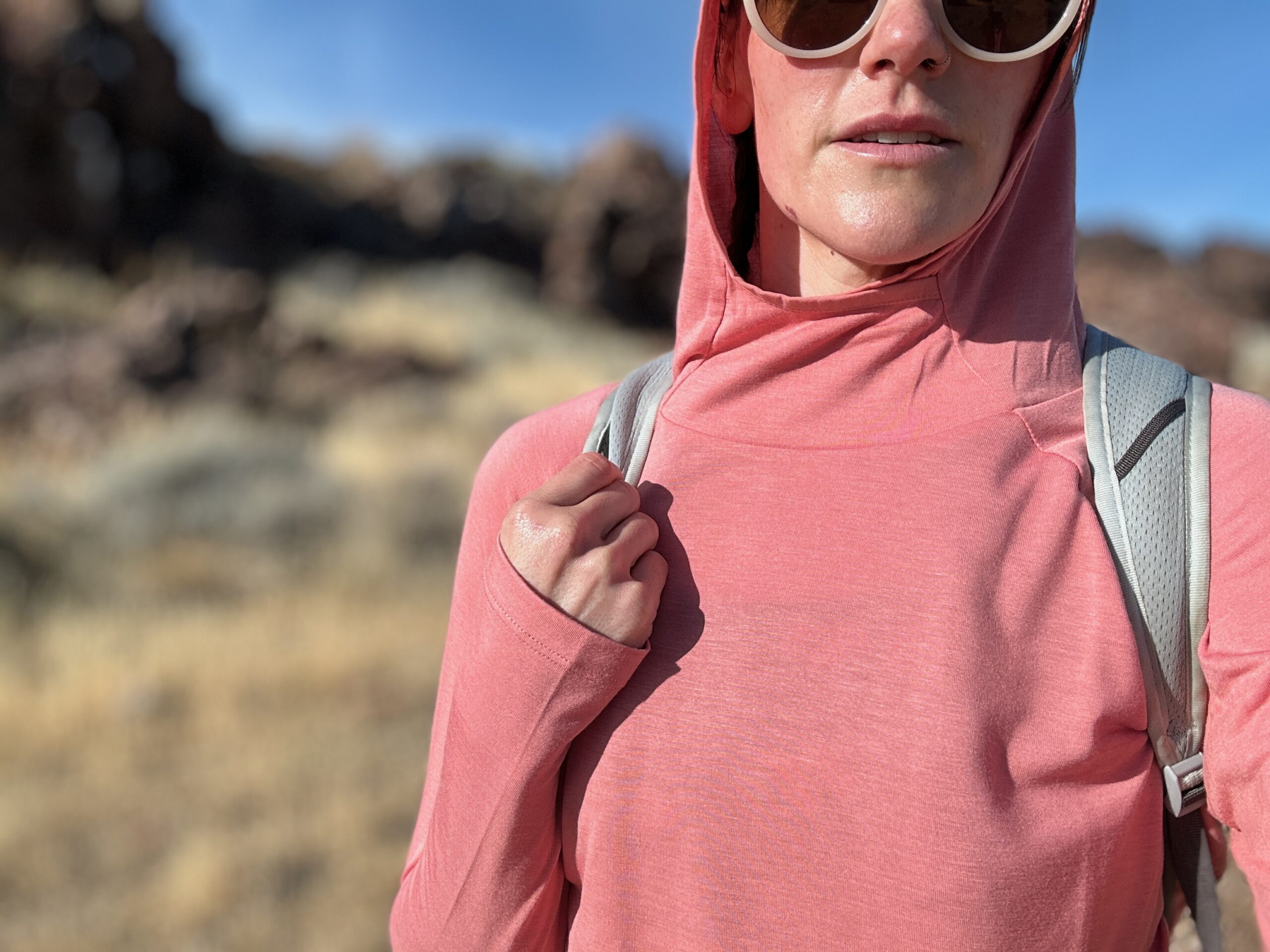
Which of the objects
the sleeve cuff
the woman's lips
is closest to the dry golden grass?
the sleeve cuff

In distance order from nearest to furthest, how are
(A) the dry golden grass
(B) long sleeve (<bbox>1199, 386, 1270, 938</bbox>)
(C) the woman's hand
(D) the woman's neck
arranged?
(B) long sleeve (<bbox>1199, 386, 1270, 938</bbox>), (C) the woman's hand, (D) the woman's neck, (A) the dry golden grass

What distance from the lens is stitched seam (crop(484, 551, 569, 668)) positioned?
3.13ft

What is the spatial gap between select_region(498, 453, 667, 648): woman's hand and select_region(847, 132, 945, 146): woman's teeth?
430mm

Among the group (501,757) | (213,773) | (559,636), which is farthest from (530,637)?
(213,773)

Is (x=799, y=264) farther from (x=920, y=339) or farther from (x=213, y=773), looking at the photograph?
(x=213, y=773)

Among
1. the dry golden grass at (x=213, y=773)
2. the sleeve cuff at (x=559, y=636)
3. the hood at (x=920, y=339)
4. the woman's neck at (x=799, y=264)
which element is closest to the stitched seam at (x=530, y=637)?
the sleeve cuff at (x=559, y=636)

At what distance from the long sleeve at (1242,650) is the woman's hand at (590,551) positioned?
1.67 feet

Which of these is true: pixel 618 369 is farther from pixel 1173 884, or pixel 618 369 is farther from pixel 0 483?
pixel 1173 884

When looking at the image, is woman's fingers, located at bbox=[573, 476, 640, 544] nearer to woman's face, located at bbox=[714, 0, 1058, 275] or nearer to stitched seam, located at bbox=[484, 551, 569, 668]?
stitched seam, located at bbox=[484, 551, 569, 668]

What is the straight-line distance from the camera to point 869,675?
36.2 inches

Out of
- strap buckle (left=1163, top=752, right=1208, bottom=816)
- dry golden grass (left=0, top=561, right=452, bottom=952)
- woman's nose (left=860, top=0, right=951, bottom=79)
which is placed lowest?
dry golden grass (left=0, top=561, right=452, bottom=952)

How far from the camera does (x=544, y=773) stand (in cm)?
99

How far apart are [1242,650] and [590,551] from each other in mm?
582

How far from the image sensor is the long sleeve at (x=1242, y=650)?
33.8 inches
